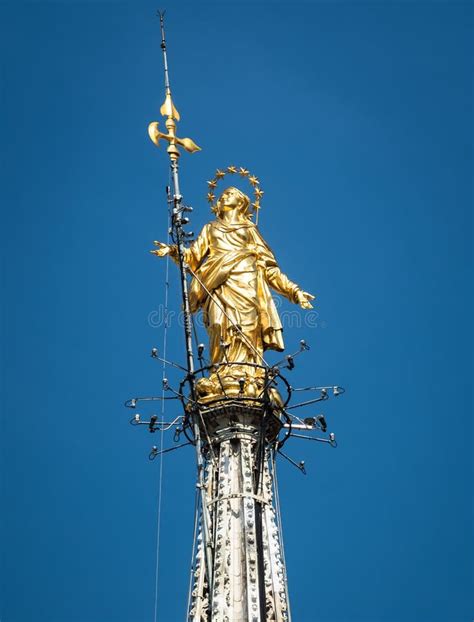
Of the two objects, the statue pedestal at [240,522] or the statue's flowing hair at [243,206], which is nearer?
the statue pedestal at [240,522]

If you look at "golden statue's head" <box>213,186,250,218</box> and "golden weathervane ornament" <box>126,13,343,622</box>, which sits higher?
"golden statue's head" <box>213,186,250,218</box>

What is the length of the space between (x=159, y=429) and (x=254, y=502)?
11.1 ft

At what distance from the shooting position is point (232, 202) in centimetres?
4819

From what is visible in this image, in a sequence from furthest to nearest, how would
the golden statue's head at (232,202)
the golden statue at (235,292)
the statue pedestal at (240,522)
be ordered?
the golden statue's head at (232,202) → the golden statue at (235,292) → the statue pedestal at (240,522)

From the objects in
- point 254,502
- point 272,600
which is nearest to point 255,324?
point 254,502

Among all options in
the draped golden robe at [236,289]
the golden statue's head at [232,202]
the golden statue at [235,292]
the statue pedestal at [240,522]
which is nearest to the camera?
the statue pedestal at [240,522]

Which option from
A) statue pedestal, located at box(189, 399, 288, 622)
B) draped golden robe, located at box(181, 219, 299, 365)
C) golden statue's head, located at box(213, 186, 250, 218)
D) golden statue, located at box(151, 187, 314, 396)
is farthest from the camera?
golden statue's head, located at box(213, 186, 250, 218)

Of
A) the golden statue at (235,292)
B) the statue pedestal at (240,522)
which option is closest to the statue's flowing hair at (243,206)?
the golden statue at (235,292)

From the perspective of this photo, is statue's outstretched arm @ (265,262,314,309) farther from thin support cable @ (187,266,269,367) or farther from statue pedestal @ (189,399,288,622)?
statue pedestal @ (189,399,288,622)

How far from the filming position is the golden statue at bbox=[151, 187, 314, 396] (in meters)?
44.0

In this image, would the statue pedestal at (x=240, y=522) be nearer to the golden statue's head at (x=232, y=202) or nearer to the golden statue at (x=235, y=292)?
the golden statue at (x=235, y=292)

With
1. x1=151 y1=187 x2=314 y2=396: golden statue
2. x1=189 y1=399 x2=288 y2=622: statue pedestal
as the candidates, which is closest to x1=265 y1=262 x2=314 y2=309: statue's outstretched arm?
x1=151 y1=187 x2=314 y2=396: golden statue

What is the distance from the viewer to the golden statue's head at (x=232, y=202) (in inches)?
1897

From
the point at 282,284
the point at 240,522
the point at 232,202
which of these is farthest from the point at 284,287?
the point at 240,522
